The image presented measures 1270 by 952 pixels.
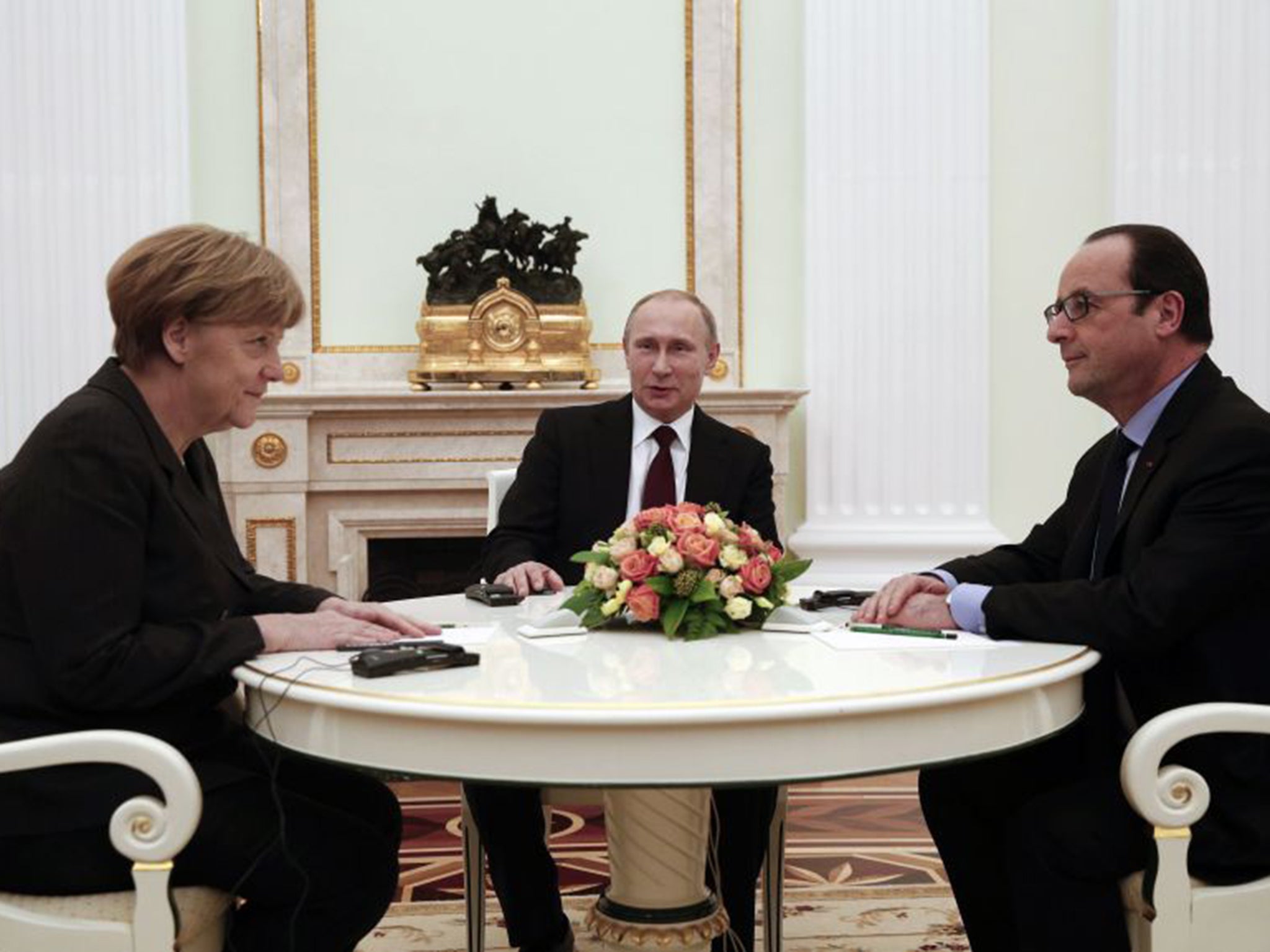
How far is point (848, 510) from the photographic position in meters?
6.02

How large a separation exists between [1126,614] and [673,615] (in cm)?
70

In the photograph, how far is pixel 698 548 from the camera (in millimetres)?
2279

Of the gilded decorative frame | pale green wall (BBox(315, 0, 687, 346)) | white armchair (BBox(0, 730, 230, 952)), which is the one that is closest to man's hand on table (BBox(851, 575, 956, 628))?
white armchair (BBox(0, 730, 230, 952))

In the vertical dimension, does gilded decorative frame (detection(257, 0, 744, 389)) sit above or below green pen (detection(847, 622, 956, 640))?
above

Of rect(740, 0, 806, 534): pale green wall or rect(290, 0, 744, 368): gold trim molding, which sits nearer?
rect(290, 0, 744, 368): gold trim molding

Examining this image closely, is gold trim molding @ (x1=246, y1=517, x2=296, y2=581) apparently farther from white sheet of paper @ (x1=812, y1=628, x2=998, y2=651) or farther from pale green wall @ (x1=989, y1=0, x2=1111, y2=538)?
white sheet of paper @ (x1=812, y1=628, x2=998, y2=651)

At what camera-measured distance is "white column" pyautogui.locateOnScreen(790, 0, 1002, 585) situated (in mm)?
5984

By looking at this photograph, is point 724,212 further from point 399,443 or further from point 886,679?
point 886,679

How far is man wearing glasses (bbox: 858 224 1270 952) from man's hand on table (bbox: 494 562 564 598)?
82 centimetres

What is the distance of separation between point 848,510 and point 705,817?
3.62m

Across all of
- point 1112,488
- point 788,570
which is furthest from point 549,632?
point 1112,488

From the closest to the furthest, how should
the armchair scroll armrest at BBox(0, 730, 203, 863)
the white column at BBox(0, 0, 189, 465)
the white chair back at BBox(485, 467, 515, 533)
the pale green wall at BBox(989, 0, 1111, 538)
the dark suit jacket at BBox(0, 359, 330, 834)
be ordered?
the armchair scroll armrest at BBox(0, 730, 203, 863) → the dark suit jacket at BBox(0, 359, 330, 834) → the white chair back at BBox(485, 467, 515, 533) → the white column at BBox(0, 0, 189, 465) → the pale green wall at BBox(989, 0, 1111, 538)

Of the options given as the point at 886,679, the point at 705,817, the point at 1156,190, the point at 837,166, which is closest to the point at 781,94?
the point at 837,166

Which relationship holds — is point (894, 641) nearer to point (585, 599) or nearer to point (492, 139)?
point (585, 599)
